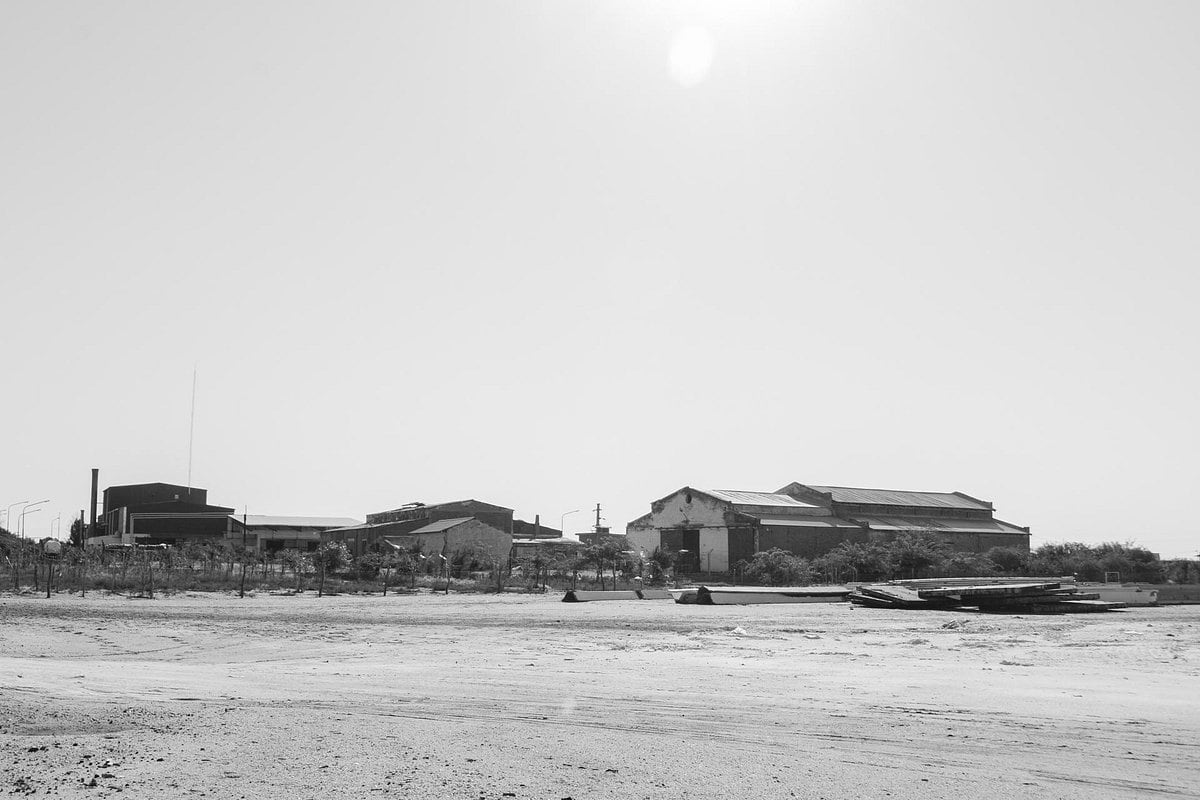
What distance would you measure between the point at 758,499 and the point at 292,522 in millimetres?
46694

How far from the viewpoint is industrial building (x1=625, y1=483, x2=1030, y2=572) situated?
62.1 m

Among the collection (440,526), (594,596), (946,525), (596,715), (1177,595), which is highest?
(946,525)

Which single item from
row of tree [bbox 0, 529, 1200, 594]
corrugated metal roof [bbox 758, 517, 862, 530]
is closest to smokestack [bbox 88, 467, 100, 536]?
row of tree [bbox 0, 529, 1200, 594]

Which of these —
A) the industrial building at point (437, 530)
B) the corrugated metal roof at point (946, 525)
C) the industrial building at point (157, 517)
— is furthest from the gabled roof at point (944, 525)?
the industrial building at point (157, 517)

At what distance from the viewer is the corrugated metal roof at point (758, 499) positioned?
210 ft

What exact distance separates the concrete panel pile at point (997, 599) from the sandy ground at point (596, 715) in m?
8.49

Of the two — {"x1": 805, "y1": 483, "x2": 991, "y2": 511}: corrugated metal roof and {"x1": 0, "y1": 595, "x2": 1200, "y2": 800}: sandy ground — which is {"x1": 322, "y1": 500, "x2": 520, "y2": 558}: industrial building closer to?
A: {"x1": 805, "y1": 483, "x2": 991, "y2": 511}: corrugated metal roof

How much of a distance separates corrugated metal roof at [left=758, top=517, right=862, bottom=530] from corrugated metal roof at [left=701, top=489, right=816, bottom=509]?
1.19m

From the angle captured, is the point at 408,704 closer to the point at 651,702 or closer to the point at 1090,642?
the point at 651,702

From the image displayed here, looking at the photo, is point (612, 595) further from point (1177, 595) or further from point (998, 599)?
point (1177, 595)

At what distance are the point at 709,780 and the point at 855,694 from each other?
17.4 feet

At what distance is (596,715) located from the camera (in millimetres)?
11086

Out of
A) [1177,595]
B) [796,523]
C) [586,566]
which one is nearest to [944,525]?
[796,523]

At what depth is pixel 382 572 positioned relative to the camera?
168ft
